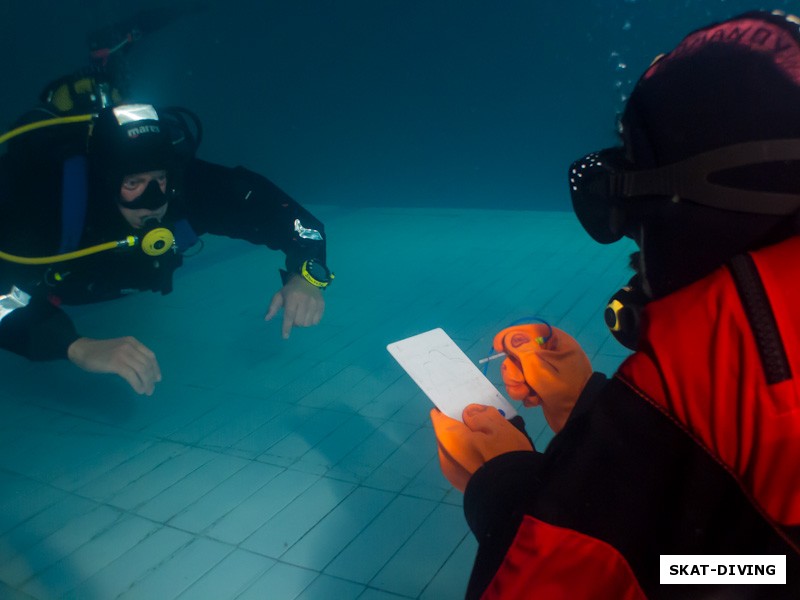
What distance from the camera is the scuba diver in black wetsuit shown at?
9.73 feet

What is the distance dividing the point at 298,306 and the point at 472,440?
2102 millimetres

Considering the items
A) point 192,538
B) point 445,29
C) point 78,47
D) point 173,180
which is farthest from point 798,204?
point 78,47

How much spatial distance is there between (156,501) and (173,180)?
1.84m

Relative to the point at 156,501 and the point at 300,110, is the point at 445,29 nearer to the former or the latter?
the point at 300,110

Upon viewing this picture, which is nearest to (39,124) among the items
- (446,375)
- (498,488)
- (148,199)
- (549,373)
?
(148,199)

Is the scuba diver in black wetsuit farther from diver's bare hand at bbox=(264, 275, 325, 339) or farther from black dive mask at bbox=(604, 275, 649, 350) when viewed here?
black dive mask at bbox=(604, 275, 649, 350)

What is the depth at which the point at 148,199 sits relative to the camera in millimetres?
3244

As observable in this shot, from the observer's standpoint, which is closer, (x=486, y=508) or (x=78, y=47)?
(x=486, y=508)

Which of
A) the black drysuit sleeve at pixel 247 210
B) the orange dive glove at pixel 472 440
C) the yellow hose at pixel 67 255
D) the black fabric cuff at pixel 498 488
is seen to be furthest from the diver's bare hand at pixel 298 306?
the black fabric cuff at pixel 498 488

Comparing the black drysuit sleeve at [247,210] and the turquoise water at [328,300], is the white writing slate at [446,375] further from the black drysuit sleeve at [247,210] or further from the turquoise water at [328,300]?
the black drysuit sleeve at [247,210]

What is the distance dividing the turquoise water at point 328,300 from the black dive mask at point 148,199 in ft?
4.02

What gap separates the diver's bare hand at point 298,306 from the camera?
329cm

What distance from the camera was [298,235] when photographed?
391 centimetres

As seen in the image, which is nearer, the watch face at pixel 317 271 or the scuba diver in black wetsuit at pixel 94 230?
the scuba diver in black wetsuit at pixel 94 230
